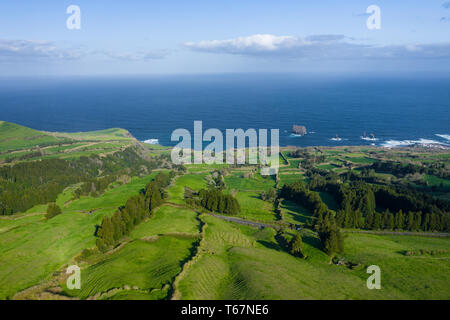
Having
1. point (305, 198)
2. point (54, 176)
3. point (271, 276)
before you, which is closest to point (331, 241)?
point (271, 276)

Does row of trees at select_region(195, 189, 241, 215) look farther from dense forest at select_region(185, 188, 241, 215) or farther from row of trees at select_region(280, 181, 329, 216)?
row of trees at select_region(280, 181, 329, 216)

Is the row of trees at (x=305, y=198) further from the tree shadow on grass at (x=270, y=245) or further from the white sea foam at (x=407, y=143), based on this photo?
the white sea foam at (x=407, y=143)

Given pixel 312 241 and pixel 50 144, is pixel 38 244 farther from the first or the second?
pixel 50 144

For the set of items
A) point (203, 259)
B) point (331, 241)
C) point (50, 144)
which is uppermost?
point (50, 144)

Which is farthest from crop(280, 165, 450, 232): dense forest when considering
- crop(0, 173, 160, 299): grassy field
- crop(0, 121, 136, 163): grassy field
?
crop(0, 121, 136, 163): grassy field

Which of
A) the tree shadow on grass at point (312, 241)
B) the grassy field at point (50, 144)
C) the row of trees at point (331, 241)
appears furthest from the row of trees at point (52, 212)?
the grassy field at point (50, 144)
